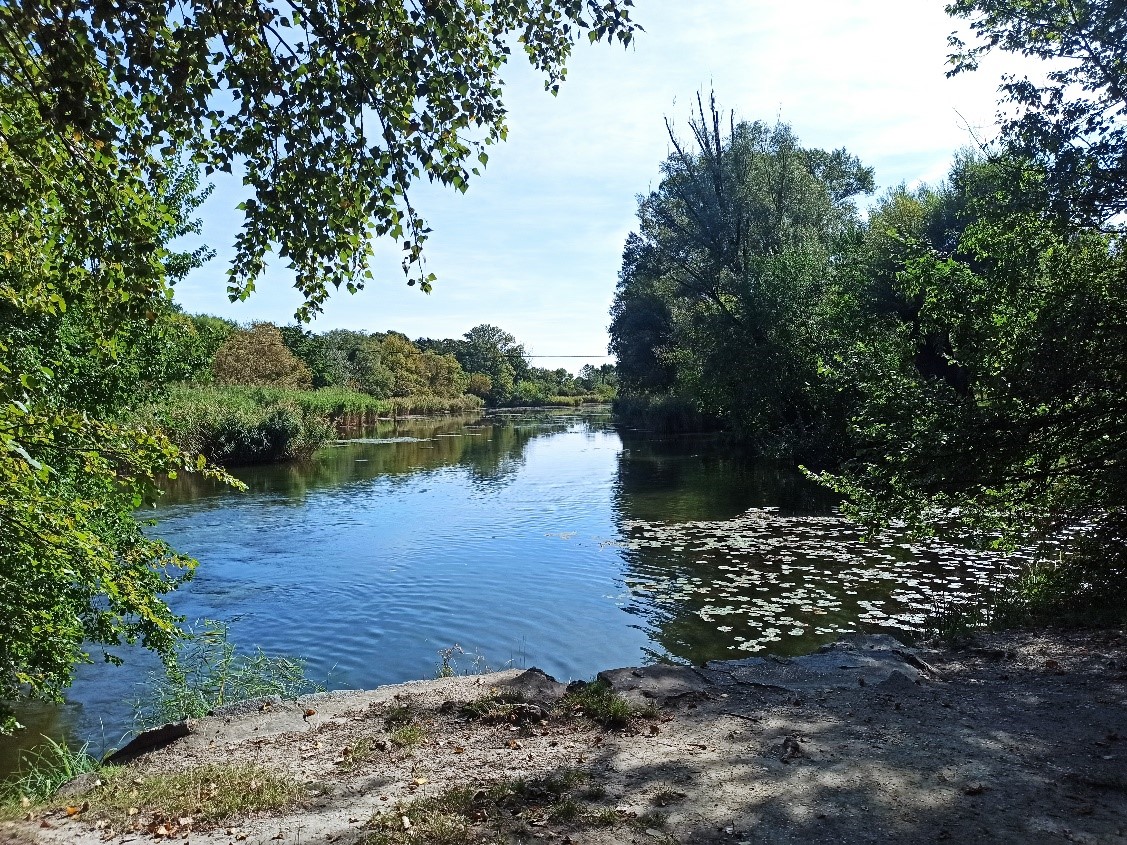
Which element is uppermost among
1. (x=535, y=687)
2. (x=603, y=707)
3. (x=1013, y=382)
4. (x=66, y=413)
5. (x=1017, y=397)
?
(x=1013, y=382)

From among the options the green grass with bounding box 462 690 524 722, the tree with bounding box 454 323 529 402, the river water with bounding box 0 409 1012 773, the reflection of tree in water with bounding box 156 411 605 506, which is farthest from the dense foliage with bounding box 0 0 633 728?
the tree with bounding box 454 323 529 402

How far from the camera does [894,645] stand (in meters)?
7.24

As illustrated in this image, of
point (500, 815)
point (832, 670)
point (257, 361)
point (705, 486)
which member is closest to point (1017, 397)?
point (832, 670)

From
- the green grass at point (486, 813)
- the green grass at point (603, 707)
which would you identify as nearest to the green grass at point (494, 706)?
the green grass at point (603, 707)

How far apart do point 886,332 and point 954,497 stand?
3.35 metres

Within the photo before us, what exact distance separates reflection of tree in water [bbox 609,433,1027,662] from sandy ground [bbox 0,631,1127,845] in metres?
2.78

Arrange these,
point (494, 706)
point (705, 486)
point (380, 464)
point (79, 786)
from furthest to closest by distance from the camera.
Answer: point (380, 464), point (705, 486), point (494, 706), point (79, 786)

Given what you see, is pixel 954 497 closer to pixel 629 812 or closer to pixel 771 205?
pixel 629 812

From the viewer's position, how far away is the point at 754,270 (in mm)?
27016

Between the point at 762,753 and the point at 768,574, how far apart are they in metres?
8.20

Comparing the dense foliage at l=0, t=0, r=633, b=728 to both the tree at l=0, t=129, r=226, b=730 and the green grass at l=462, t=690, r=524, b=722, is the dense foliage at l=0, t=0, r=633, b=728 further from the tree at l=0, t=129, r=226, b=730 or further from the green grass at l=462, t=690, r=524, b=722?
the green grass at l=462, t=690, r=524, b=722

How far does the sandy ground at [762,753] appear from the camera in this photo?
3.65m

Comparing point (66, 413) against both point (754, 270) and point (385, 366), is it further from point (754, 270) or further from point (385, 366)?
point (385, 366)

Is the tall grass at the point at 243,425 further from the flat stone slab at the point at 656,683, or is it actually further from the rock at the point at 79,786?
the flat stone slab at the point at 656,683
